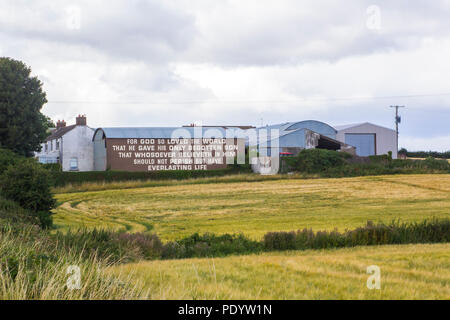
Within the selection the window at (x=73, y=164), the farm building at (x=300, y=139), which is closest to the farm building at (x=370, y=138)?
the farm building at (x=300, y=139)

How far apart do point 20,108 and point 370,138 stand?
3933 centimetres

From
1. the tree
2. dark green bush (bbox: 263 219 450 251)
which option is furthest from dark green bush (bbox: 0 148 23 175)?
the tree

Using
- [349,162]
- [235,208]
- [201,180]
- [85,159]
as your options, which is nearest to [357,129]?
[349,162]

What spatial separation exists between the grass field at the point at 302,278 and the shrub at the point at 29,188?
9255 mm

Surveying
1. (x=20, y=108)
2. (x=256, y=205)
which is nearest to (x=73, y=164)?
(x=20, y=108)

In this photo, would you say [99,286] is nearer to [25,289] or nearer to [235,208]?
[25,289]

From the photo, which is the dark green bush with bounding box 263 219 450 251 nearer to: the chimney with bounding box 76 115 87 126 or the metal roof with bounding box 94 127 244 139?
the metal roof with bounding box 94 127 244 139

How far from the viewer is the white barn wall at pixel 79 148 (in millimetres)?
51781

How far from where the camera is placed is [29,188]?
16.1 m

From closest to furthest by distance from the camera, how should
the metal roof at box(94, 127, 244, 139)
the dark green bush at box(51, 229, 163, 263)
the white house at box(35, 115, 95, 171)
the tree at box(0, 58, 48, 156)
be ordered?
the dark green bush at box(51, 229, 163, 263), the tree at box(0, 58, 48, 156), the metal roof at box(94, 127, 244, 139), the white house at box(35, 115, 95, 171)

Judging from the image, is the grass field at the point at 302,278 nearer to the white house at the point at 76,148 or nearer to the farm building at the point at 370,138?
the white house at the point at 76,148

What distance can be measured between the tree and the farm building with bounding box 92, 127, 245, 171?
11616 millimetres

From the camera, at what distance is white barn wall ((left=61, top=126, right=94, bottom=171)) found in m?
51.8

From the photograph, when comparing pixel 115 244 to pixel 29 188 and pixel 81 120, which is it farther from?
pixel 81 120
